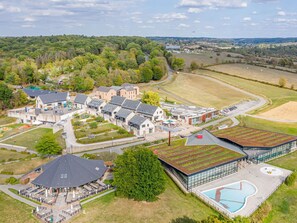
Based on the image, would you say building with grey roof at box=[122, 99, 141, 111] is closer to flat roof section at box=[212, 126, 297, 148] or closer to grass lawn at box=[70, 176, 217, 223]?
flat roof section at box=[212, 126, 297, 148]

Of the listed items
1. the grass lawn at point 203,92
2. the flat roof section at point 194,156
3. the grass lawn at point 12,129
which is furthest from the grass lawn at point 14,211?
the grass lawn at point 203,92

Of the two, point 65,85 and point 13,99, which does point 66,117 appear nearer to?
point 13,99

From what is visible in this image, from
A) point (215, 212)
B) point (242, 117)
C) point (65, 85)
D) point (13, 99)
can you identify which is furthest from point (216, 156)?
point (65, 85)

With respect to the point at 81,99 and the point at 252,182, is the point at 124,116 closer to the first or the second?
the point at 81,99

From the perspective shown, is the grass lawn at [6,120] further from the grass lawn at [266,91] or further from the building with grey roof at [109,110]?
the grass lawn at [266,91]

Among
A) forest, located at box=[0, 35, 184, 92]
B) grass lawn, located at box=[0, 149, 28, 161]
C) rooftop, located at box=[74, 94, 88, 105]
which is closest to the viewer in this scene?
grass lawn, located at box=[0, 149, 28, 161]

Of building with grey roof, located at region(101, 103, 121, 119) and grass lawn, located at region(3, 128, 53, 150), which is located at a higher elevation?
building with grey roof, located at region(101, 103, 121, 119)

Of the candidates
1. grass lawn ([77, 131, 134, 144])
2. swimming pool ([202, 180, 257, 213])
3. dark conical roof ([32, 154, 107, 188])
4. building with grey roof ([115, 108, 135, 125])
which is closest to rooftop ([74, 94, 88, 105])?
building with grey roof ([115, 108, 135, 125])
